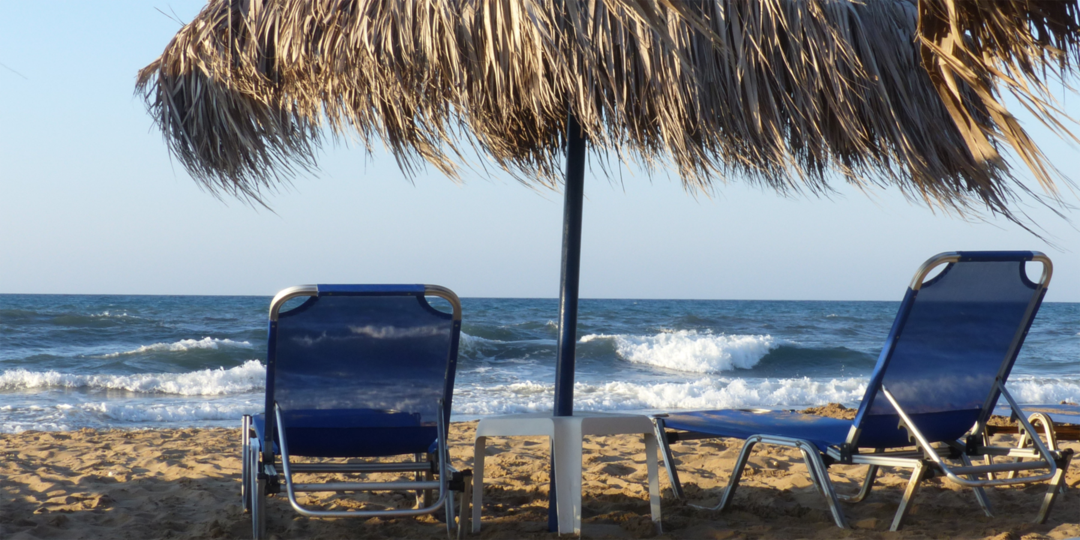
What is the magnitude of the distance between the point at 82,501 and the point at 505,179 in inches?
92.0

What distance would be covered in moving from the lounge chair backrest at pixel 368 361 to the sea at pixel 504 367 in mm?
4942

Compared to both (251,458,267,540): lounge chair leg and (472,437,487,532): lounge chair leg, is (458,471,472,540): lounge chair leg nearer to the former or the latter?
(472,437,487,532): lounge chair leg

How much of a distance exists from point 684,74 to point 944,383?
1.45 m

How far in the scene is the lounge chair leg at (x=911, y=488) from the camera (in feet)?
8.16

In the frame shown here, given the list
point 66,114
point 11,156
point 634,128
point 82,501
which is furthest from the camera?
point 82,501

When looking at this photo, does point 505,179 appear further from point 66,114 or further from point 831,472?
point 831,472

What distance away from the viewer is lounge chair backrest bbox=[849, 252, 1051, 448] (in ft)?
8.21

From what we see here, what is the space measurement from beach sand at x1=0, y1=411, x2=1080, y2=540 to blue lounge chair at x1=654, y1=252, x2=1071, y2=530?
0.81ft

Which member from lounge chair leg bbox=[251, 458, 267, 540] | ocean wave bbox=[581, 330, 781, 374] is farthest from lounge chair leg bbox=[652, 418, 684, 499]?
ocean wave bbox=[581, 330, 781, 374]

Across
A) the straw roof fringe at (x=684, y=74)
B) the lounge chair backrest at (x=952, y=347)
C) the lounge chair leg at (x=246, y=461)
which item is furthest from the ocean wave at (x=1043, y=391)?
the lounge chair leg at (x=246, y=461)

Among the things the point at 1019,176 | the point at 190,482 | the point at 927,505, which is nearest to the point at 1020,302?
the point at 1019,176

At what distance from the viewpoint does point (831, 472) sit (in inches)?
159

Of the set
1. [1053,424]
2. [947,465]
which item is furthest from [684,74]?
[1053,424]

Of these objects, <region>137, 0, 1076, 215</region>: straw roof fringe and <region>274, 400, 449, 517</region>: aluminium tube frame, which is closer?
<region>137, 0, 1076, 215</region>: straw roof fringe
